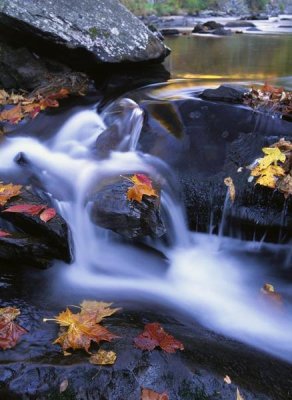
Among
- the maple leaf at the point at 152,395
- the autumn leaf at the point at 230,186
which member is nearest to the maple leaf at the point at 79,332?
the maple leaf at the point at 152,395

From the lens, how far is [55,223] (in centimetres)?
375

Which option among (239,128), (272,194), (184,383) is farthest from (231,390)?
(239,128)

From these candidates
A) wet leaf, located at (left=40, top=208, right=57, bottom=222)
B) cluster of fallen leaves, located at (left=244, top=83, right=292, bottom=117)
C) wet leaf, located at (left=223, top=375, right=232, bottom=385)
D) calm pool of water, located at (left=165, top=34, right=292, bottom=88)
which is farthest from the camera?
calm pool of water, located at (left=165, top=34, right=292, bottom=88)

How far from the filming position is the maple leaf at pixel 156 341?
8.48 feet

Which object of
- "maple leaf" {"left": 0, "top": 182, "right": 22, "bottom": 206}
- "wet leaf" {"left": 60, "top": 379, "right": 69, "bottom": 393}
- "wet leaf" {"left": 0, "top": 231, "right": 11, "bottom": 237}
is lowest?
"wet leaf" {"left": 60, "top": 379, "right": 69, "bottom": 393}

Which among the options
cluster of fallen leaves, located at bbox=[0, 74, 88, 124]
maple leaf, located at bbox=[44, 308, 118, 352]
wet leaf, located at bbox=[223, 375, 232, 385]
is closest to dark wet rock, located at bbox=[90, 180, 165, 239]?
maple leaf, located at bbox=[44, 308, 118, 352]

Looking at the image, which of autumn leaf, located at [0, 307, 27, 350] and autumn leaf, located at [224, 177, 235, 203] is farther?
autumn leaf, located at [224, 177, 235, 203]

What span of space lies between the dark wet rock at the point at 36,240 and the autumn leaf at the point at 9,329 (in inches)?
27.0

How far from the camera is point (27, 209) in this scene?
3799mm

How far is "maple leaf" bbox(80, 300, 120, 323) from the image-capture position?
3007 millimetres

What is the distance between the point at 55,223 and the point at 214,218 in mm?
1611

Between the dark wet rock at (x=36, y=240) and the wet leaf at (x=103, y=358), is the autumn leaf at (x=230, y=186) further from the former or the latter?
the wet leaf at (x=103, y=358)

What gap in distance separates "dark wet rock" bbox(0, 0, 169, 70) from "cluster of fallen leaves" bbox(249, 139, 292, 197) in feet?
11.7

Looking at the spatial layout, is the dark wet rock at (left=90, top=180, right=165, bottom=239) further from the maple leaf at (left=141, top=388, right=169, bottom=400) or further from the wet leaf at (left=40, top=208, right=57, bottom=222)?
the maple leaf at (left=141, top=388, right=169, bottom=400)
